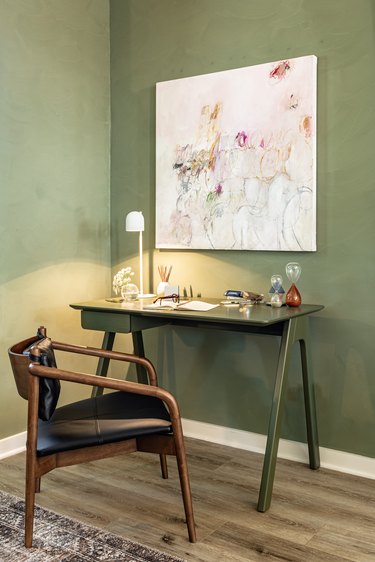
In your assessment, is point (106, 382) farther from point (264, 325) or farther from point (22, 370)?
point (264, 325)

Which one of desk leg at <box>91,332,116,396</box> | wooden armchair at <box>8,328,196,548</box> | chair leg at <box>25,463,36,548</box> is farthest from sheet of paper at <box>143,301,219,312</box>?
chair leg at <box>25,463,36,548</box>

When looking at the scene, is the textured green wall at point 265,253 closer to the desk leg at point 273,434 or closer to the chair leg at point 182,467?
the desk leg at point 273,434

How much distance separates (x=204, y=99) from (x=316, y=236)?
3.12ft

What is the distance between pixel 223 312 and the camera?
261 centimetres

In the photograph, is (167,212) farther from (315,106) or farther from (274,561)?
(274,561)

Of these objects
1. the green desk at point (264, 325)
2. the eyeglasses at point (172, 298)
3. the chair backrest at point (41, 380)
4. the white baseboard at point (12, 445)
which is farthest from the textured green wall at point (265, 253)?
the chair backrest at point (41, 380)

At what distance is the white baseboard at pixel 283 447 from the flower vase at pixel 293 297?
74 cm

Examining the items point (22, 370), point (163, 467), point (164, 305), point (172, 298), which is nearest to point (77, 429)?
point (22, 370)

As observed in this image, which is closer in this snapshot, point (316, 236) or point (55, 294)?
point (316, 236)

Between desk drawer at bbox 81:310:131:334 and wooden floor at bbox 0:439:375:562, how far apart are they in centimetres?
66

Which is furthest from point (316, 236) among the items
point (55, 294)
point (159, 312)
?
point (55, 294)

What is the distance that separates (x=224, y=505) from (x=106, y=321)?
3.20 feet

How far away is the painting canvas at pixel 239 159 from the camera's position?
2.85 meters

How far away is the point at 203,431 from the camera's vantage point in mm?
3262
